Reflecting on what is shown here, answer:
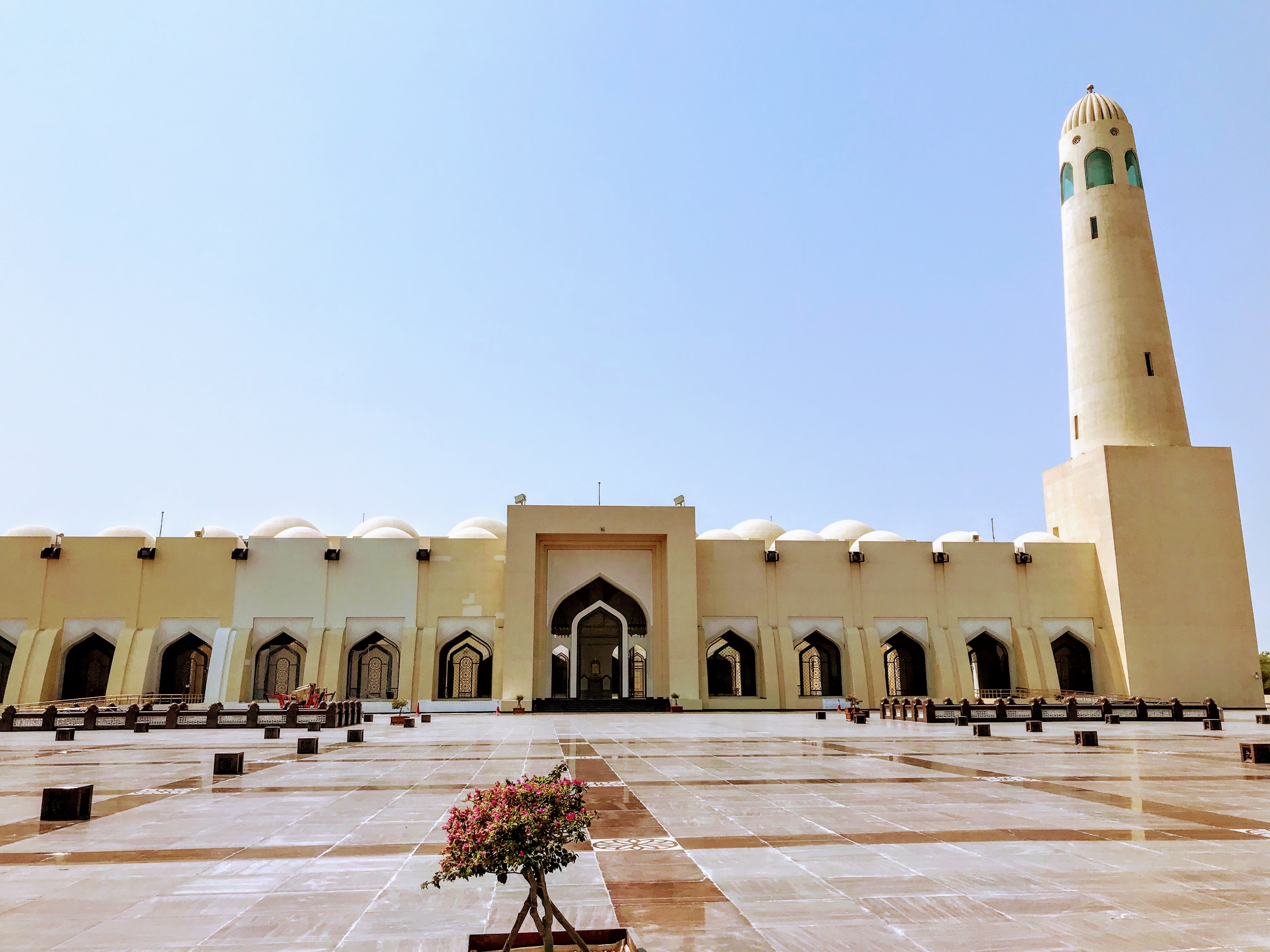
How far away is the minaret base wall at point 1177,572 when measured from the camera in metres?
28.2

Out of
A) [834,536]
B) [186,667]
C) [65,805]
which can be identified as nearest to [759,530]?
[834,536]

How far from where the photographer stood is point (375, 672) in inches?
1571

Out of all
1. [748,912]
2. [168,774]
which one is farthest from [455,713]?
[748,912]

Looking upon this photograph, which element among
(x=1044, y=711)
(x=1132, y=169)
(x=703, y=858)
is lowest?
(x=703, y=858)

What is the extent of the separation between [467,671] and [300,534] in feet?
43.6

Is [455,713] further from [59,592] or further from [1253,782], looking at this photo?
[1253,782]

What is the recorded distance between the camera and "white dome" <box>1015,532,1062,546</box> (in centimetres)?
3056

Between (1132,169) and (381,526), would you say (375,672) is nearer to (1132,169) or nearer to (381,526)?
(381,526)

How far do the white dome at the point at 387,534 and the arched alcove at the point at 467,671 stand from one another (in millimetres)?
4620

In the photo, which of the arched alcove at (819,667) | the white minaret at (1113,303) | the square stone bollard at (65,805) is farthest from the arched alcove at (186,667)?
the white minaret at (1113,303)

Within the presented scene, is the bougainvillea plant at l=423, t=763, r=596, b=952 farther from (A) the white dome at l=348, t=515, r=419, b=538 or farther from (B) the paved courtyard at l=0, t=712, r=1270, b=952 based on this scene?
(A) the white dome at l=348, t=515, r=419, b=538

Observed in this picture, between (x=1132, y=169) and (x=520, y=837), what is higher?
(x=1132, y=169)

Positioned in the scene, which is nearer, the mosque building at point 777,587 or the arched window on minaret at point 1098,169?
the mosque building at point 777,587

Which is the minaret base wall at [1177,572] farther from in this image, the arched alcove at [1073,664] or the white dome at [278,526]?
the white dome at [278,526]
